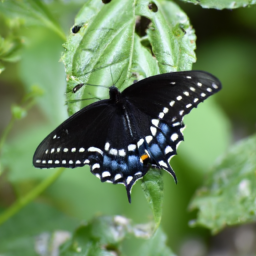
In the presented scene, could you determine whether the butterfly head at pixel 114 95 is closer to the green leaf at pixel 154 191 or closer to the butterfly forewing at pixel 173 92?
the butterfly forewing at pixel 173 92

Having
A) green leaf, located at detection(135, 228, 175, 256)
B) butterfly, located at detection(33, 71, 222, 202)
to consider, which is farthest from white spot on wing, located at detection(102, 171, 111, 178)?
green leaf, located at detection(135, 228, 175, 256)

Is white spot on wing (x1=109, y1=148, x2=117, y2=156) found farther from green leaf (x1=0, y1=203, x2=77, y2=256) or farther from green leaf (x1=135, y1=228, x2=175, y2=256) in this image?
green leaf (x1=0, y1=203, x2=77, y2=256)

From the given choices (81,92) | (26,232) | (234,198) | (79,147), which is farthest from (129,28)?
(26,232)

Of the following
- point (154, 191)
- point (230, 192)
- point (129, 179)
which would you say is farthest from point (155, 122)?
point (230, 192)

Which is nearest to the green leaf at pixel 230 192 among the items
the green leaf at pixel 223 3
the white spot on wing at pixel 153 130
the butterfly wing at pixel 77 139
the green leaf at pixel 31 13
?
the white spot on wing at pixel 153 130

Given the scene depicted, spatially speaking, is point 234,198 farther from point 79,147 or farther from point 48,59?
point 48,59
